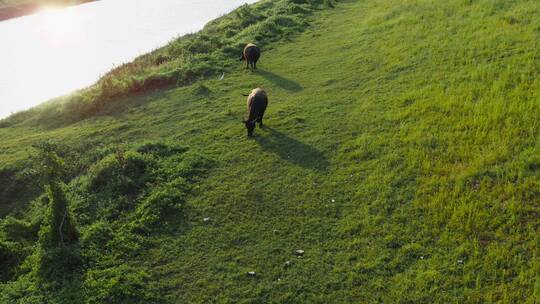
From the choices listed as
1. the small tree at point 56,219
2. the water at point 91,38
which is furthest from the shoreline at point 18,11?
the small tree at point 56,219

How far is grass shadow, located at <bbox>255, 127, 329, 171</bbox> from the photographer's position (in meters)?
9.87

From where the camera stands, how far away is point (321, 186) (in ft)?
29.5

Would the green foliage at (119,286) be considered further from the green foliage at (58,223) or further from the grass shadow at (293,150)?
the grass shadow at (293,150)

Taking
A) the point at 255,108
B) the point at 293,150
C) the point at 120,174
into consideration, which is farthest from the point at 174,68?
the point at 293,150

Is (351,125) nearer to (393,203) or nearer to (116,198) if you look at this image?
(393,203)

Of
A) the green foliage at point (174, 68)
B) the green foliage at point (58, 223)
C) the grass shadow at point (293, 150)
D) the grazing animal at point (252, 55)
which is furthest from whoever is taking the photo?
the grazing animal at point (252, 55)

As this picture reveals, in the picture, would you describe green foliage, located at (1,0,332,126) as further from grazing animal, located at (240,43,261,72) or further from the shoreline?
the shoreline

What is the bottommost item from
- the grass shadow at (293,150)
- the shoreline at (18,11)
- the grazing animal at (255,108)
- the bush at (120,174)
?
the grass shadow at (293,150)

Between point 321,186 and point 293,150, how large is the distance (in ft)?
5.95

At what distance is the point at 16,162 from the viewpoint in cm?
1212

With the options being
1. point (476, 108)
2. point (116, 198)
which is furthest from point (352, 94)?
point (116, 198)

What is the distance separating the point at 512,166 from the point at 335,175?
11.4ft

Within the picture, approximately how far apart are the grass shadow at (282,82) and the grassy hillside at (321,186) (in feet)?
0.36

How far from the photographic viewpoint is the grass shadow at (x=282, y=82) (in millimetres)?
14718
